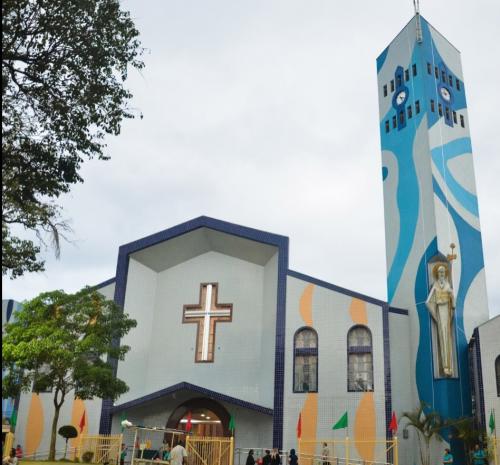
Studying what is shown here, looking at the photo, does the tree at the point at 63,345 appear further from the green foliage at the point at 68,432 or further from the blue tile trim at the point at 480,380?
the blue tile trim at the point at 480,380

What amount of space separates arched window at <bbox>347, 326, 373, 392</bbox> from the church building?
4cm

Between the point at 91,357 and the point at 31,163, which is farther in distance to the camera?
the point at 91,357

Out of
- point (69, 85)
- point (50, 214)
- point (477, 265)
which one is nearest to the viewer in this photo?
point (69, 85)

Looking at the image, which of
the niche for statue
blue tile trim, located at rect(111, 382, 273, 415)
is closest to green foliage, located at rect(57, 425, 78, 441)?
blue tile trim, located at rect(111, 382, 273, 415)

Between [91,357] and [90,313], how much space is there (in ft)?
4.96

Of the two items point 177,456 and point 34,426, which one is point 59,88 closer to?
point 177,456

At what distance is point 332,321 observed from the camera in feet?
81.2

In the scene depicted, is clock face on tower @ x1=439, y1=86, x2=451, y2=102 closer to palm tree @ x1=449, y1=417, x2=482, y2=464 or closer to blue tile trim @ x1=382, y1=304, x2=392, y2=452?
blue tile trim @ x1=382, y1=304, x2=392, y2=452

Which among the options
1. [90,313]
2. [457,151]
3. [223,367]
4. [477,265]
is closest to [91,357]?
[90,313]

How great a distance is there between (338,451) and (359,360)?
11.7ft

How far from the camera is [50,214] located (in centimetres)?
1164

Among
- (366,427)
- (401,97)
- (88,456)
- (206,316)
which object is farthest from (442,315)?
(88,456)

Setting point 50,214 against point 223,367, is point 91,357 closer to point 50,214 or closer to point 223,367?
point 223,367

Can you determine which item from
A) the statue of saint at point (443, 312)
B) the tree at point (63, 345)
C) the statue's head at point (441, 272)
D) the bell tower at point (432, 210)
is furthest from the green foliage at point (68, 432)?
the statue's head at point (441, 272)
